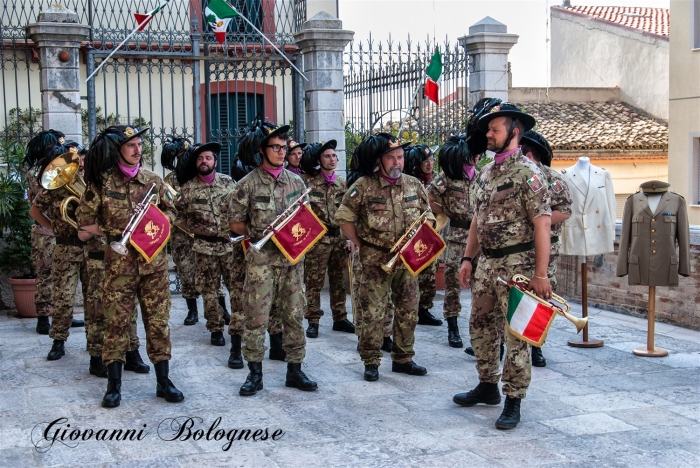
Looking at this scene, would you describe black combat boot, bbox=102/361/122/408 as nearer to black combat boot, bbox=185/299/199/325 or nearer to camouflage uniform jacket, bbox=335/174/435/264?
camouflage uniform jacket, bbox=335/174/435/264

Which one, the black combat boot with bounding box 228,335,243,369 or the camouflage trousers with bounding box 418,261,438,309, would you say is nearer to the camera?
the black combat boot with bounding box 228,335,243,369

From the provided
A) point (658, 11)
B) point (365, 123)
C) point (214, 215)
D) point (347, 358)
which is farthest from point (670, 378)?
point (658, 11)

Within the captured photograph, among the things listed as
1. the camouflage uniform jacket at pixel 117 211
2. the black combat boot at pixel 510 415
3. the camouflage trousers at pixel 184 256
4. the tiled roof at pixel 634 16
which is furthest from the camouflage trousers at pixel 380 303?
the tiled roof at pixel 634 16

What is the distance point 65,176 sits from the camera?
7301 mm

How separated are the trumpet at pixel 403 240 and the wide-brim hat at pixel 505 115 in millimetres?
1196

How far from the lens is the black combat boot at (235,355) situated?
7.77 metres

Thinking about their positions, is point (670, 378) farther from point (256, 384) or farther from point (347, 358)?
point (256, 384)

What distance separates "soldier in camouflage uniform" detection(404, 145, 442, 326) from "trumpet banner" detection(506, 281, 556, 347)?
3259mm

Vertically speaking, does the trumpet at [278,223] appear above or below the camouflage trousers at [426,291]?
above

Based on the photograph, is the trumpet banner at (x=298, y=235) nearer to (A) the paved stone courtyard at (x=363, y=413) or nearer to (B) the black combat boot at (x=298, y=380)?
(B) the black combat boot at (x=298, y=380)

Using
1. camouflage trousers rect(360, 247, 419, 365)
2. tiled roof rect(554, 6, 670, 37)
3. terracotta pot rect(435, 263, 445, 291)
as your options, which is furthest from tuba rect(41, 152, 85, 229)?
tiled roof rect(554, 6, 670, 37)

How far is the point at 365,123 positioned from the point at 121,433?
7.31 metres

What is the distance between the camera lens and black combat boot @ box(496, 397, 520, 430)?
19.3 feet

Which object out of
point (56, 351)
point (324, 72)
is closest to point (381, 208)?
point (56, 351)
